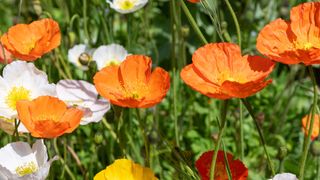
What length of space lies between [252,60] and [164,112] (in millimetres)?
1034

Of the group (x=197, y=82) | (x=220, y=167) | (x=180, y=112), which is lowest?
(x=180, y=112)

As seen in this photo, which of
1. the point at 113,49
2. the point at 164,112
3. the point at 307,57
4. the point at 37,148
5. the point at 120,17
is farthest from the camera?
the point at 120,17

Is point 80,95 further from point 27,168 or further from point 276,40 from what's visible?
point 276,40

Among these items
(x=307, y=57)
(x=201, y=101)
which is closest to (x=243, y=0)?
(x=201, y=101)

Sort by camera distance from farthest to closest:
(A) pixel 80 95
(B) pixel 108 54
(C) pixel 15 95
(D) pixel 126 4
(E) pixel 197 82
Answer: (D) pixel 126 4 → (B) pixel 108 54 → (A) pixel 80 95 → (C) pixel 15 95 → (E) pixel 197 82

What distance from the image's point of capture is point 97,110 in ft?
5.14

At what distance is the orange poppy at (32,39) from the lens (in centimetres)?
151

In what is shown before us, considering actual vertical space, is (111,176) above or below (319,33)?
below

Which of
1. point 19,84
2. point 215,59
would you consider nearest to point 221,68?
point 215,59

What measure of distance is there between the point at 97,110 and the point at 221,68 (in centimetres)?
34

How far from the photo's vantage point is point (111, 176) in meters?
1.32

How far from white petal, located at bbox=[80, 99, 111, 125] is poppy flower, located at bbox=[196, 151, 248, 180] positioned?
268 millimetres

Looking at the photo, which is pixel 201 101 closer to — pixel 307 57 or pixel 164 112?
pixel 164 112

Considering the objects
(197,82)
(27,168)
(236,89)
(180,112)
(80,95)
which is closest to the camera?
(236,89)
